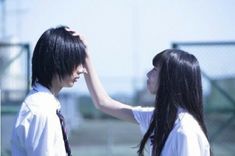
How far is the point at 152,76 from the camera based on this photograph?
9.67 ft

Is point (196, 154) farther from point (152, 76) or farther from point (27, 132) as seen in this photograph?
point (27, 132)

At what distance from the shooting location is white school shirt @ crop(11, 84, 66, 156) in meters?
2.51

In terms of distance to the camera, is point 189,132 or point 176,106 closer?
point 189,132

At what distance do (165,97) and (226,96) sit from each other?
415 cm

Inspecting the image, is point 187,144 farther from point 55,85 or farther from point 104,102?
point 104,102

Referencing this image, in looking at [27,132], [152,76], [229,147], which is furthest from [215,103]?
[27,132]

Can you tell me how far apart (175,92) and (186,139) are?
0.87ft

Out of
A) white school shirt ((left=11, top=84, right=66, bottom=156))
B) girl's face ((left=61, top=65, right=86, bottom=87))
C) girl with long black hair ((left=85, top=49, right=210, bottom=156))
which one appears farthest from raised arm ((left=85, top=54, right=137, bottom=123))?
white school shirt ((left=11, top=84, right=66, bottom=156))

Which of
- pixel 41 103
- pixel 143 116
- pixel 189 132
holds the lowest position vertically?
pixel 143 116

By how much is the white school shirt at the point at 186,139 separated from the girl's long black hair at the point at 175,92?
0.14 ft

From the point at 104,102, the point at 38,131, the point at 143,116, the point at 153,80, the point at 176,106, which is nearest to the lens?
the point at 38,131

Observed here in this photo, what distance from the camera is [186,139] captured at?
2678 mm

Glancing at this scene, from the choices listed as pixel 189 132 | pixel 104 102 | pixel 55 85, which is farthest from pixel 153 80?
pixel 104 102

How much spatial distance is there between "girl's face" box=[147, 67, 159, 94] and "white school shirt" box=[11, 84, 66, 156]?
57cm
